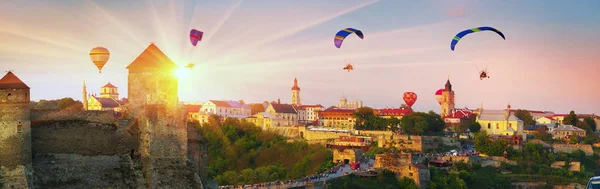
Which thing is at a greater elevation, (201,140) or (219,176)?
(201,140)

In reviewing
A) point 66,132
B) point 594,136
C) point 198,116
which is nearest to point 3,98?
point 66,132

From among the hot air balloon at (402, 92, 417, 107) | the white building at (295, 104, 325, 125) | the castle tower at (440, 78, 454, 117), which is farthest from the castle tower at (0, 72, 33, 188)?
the white building at (295, 104, 325, 125)

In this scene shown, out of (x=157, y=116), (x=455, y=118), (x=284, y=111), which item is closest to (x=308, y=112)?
(x=284, y=111)

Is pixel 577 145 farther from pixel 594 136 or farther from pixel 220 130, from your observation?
pixel 220 130

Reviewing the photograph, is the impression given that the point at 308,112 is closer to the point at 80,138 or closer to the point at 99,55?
the point at 99,55

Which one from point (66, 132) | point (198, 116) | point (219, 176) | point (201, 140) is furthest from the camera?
point (198, 116)

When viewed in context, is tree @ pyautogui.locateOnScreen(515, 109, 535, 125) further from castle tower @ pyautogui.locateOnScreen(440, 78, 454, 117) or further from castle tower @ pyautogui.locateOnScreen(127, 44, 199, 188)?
castle tower @ pyautogui.locateOnScreen(127, 44, 199, 188)

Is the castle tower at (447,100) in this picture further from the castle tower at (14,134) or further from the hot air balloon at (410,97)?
the castle tower at (14,134)
